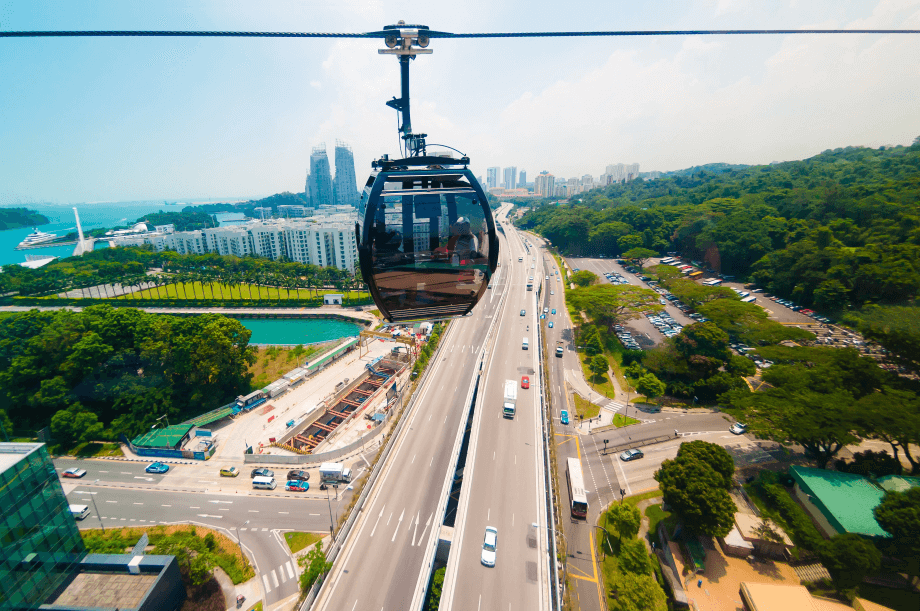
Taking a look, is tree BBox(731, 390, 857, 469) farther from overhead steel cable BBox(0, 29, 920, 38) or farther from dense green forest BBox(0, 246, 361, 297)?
dense green forest BBox(0, 246, 361, 297)

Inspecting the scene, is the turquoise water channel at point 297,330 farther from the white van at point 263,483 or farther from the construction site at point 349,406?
the white van at point 263,483

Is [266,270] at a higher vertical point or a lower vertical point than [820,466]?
higher

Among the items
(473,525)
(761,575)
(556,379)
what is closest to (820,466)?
(761,575)

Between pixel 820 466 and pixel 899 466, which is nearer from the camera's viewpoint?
pixel 899 466

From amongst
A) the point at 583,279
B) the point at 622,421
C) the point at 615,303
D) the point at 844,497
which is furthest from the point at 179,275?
the point at 844,497

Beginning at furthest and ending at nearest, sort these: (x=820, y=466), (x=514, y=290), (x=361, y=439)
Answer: (x=514, y=290) < (x=361, y=439) < (x=820, y=466)

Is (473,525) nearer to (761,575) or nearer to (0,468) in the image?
(761,575)

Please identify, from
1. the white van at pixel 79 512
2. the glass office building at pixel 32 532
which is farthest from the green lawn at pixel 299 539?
the white van at pixel 79 512
